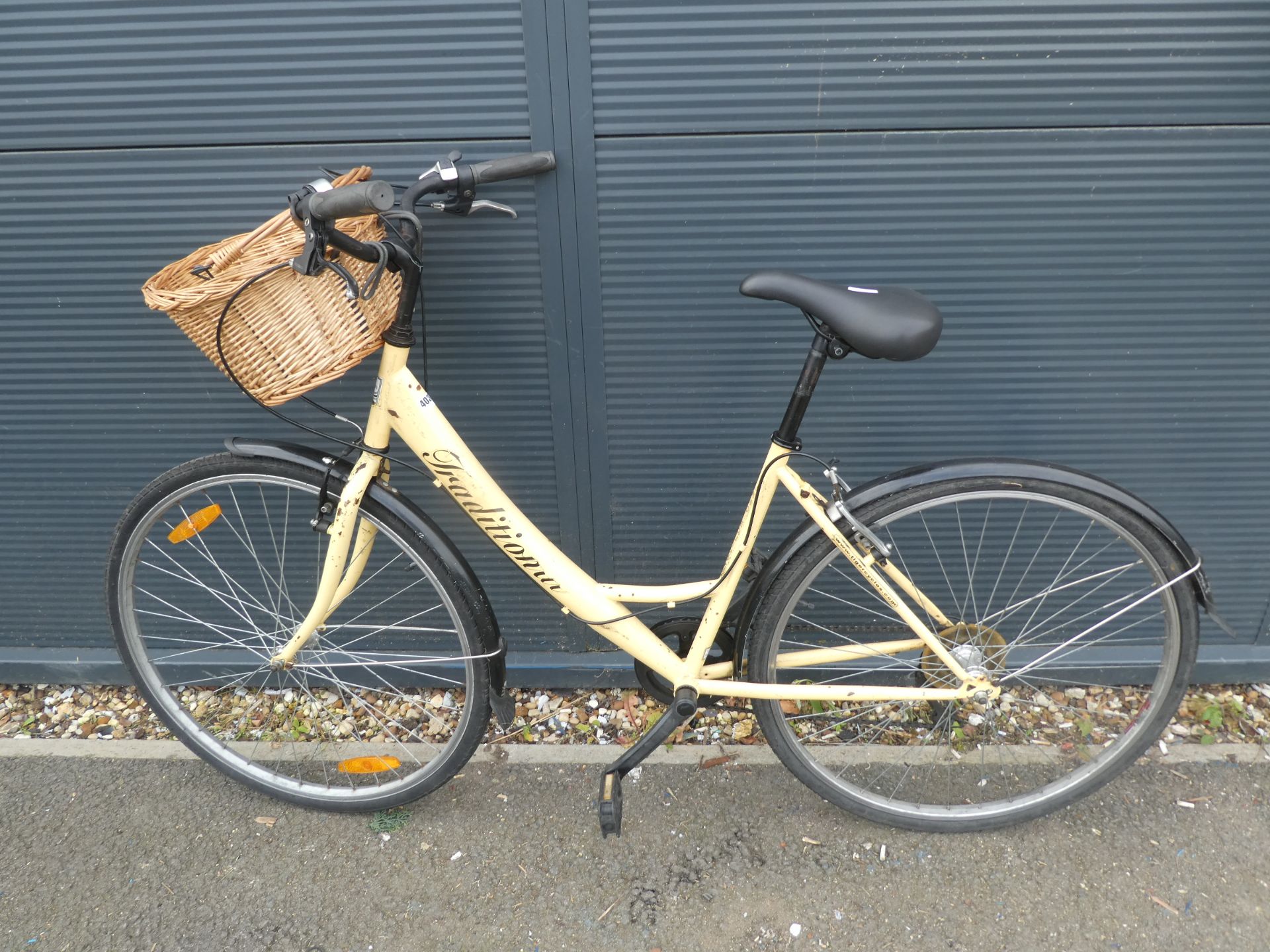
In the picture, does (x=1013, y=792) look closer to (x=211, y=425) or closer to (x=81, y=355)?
(x=211, y=425)

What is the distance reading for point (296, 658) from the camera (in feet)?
7.51

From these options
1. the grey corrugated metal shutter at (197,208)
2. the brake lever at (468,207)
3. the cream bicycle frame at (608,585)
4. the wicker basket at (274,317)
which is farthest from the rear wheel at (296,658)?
the brake lever at (468,207)

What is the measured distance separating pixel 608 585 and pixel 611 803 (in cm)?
54

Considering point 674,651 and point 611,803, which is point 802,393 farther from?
point 611,803

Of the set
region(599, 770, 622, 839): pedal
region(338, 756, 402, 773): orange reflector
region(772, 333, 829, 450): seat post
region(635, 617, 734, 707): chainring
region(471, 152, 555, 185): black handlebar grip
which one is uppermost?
region(471, 152, 555, 185): black handlebar grip

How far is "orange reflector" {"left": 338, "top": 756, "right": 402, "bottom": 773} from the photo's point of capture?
2418 mm

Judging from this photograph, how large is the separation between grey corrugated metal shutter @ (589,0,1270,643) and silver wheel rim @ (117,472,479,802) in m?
0.78

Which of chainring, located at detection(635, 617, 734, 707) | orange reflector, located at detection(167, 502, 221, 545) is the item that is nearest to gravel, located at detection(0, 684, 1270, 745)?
chainring, located at detection(635, 617, 734, 707)

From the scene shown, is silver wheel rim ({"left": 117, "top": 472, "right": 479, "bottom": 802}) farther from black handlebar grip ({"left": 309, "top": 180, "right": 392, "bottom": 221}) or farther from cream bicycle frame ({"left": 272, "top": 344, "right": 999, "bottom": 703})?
black handlebar grip ({"left": 309, "top": 180, "right": 392, "bottom": 221})

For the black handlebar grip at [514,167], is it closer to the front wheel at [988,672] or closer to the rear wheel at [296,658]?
the rear wheel at [296,658]

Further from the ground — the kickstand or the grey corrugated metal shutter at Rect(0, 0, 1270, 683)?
the grey corrugated metal shutter at Rect(0, 0, 1270, 683)

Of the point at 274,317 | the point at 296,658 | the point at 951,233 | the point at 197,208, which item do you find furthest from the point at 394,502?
the point at 951,233

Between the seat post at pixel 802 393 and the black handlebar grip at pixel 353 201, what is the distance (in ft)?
2.98

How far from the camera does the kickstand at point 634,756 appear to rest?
6.79 feet
